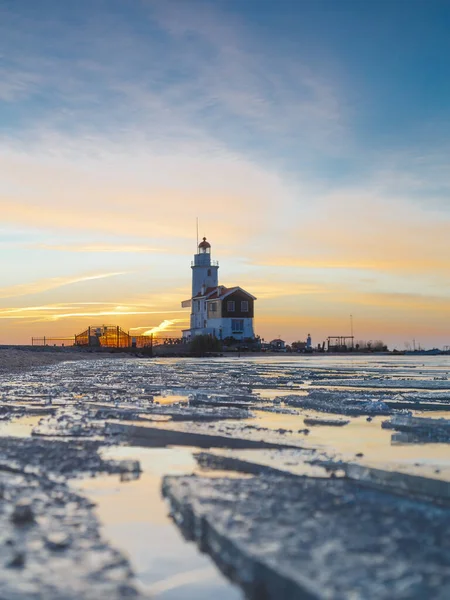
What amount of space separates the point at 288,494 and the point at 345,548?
851mm

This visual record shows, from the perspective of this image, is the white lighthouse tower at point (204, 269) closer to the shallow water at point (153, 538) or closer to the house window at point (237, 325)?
the house window at point (237, 325)

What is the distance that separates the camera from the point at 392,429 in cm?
627

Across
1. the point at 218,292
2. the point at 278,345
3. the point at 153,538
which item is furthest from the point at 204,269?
the point at 153,538

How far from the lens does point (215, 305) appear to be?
6050cm

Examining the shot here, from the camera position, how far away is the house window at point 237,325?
60.3 metres

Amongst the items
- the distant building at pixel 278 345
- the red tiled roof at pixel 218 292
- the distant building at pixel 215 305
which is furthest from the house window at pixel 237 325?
the distant building at pixel 278 345

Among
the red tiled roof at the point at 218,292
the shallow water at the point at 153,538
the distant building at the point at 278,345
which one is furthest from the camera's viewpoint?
the distant building at the point at 278,345

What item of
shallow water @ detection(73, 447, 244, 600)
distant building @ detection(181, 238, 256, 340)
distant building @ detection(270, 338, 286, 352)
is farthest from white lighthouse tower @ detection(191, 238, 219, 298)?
shallow water @ detection(73, 447, 244, 600)

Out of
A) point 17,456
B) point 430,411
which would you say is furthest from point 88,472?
point 430,411

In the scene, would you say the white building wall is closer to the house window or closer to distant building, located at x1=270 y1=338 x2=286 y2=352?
the house window

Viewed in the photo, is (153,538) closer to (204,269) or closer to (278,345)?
(204,269)

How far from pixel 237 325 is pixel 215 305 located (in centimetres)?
284

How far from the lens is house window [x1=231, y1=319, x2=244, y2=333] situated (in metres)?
60.3

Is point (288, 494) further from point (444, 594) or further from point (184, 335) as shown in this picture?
point (184, 335)
